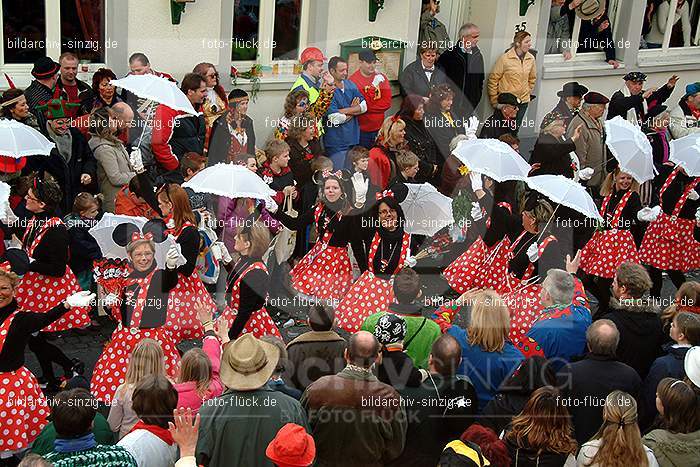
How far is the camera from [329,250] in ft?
29.8

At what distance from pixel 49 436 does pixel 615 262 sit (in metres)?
5.80

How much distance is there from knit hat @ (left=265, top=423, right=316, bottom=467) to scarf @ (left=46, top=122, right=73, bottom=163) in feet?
16.5

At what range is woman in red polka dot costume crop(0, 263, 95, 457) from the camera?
21.7ft

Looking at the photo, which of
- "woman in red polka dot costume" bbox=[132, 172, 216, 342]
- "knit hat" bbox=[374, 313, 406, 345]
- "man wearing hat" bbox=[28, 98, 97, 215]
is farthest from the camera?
"man wearing hat" bbox=[28, 98, 97, 215]

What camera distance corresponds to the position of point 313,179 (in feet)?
32.9

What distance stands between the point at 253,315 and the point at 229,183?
120cm

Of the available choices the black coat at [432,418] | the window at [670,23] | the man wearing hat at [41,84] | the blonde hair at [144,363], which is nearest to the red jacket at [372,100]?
the man wearing hat at [41,84]

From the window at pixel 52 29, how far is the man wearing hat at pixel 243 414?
6199 mm

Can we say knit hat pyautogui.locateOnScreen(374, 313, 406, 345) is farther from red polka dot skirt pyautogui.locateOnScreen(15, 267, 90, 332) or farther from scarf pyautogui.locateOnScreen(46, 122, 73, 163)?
scarf pyautogui.locateOnScreen(46, 122, 73, 163)

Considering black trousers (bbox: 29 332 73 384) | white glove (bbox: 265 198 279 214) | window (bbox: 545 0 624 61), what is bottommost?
black trousers (bbox: 29 332 73 384)

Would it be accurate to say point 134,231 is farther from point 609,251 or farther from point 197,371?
point 609,251

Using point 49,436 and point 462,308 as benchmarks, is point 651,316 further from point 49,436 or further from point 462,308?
point 49,436

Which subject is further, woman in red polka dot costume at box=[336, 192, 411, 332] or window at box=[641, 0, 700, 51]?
window at box=[641, 0, 700, 51]

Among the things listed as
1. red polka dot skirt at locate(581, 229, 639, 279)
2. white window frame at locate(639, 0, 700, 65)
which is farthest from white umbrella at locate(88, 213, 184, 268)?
white window frame at locate(639, 0, 700, 65)
